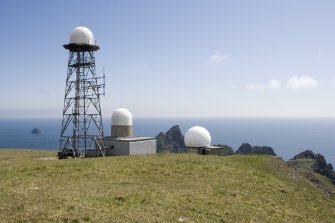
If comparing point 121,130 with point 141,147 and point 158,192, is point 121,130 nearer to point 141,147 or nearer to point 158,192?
point 141,147

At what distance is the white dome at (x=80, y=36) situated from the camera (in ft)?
162

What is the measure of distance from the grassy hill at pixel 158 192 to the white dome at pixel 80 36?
2341 centimetres

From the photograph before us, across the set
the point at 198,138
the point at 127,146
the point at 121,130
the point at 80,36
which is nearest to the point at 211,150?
the point at 198,138

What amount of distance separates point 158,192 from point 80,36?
114ft

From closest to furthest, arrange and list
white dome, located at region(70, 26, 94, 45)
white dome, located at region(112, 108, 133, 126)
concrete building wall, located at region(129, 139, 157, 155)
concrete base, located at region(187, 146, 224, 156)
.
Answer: concrete building wall, located at region(129, 139, 157, 155)
concrete base, located at region(187, 146, 224, 156)
white dome, located at region(112, 108, 133, 126)
white dome, located at region(70, 26, 94, 45)

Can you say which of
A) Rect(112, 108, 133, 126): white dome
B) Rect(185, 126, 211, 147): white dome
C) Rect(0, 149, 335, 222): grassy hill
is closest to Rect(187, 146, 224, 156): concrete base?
Rect(185, 126, 211, 147): white dome

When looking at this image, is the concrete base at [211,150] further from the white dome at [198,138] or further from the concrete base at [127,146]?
the concrete base at [127,146]

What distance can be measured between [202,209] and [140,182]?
7.64 metres

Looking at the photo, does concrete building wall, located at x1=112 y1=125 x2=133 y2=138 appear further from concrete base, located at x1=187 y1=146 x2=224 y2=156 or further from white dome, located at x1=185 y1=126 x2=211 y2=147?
concrete base, located at x1=187 y1=146 x2=224 y2=156

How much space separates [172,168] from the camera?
30781mm

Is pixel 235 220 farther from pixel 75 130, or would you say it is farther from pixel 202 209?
pixel 75 130

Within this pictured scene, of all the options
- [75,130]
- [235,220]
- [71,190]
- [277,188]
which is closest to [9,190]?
[71,190]

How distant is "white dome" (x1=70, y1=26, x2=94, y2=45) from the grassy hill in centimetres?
2341

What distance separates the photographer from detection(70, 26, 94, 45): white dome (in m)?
49.3
